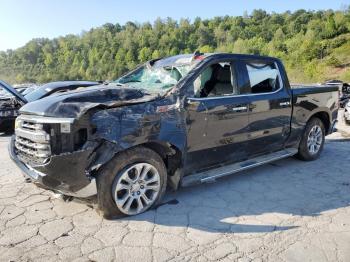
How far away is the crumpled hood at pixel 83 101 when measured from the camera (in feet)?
11.7

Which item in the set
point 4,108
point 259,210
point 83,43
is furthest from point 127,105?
point 83,43

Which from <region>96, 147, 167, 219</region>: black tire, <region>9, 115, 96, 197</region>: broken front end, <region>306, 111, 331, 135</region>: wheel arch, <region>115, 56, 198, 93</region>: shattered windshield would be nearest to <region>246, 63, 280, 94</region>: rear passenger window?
<region>115, 56, 198, 93</region>: shattered windshield

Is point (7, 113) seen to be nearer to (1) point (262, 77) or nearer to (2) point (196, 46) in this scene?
(1) point (262, 77)

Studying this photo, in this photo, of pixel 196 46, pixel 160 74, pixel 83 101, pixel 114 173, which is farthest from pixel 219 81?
pixel 196 46

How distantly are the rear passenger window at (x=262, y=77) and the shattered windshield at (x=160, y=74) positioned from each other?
993mm

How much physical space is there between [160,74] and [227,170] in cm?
159

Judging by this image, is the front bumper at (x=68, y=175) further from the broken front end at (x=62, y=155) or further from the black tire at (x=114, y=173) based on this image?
the black tire at (x=114, y=173)

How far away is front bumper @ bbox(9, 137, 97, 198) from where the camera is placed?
3.45 m

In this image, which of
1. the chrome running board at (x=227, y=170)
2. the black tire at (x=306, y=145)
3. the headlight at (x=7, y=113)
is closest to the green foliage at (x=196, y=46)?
the black tire at (x=306, y=145)

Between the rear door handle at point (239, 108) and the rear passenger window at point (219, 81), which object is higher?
the rear passenger window at point (219, 81)

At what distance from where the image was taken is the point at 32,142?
3.80 metres

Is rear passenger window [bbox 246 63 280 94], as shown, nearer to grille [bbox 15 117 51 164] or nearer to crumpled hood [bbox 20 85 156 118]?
crumpled hood [bbox 20 85 156 118]

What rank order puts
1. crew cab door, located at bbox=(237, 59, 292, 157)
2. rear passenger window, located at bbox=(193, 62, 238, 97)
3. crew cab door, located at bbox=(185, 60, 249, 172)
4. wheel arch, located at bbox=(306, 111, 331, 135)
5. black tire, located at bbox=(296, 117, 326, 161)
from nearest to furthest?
crew cab door, located at bbox=(185, 60, 249, 172) → rear passenger window, located at bbox=(193, 62, 238, 97) → crew cab door, located at bbox=(237, 59, 292, 157) → black tire, located at bbox=(296, 117, 326, 161) → wheel arch, located at bbox=(306, 111, 331, 135)

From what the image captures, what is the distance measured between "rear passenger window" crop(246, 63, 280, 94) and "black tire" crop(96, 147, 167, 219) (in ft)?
6.42
